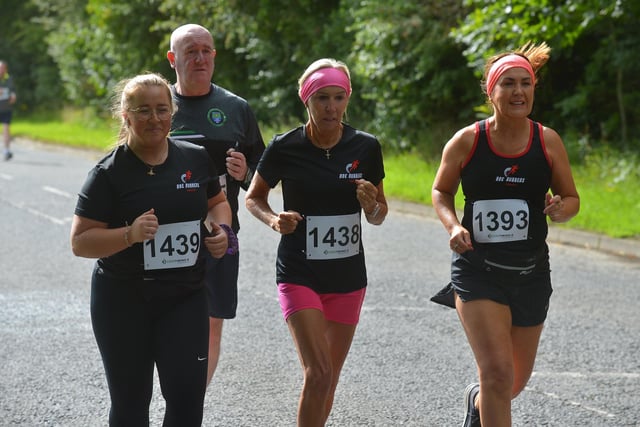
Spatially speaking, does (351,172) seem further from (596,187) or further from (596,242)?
(596,187)

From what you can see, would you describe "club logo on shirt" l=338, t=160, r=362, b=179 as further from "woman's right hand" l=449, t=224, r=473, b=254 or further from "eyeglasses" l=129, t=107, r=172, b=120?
"eyeglasses" l=129, t=107, r=172, b=120

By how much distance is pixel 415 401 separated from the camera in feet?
19.5

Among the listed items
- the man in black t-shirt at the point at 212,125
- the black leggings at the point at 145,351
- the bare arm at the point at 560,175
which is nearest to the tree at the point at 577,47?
the man in black t-shirt at the point at 212,125

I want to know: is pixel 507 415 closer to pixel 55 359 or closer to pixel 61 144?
pixel 55 359

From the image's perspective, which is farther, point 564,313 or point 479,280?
point 564,313

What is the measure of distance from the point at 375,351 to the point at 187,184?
3176 millimetres

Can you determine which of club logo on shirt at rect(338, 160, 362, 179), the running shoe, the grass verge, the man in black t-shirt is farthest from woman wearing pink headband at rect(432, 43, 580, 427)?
the grass verge

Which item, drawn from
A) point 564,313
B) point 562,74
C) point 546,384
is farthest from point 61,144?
point 546,384

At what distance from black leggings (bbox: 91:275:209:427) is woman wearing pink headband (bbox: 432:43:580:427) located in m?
1.15

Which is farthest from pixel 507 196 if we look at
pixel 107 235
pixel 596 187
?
pixel 596 187

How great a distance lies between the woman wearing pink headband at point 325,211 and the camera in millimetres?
4668

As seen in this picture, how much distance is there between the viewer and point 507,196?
→ 4641 mm

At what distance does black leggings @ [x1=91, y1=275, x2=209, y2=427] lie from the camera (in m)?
4.08

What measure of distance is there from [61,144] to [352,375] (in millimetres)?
22509
